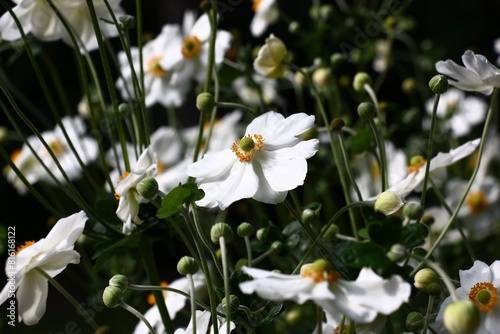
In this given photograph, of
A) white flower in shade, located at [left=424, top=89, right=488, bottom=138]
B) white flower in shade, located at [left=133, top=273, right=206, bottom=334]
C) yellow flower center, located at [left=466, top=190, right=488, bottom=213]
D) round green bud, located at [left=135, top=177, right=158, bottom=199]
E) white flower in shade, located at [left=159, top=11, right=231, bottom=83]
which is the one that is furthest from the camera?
white flower in shade, located at [left=424, top=89, right=488, bottom=138]

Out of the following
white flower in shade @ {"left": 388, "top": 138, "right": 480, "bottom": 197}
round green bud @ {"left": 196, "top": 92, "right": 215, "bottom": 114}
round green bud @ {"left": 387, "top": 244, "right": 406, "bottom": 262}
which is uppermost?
round green bud @ {"left": 196, "top": 92, "right": 215, "bottom": 114}

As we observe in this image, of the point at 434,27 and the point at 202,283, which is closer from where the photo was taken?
the point at 202,283

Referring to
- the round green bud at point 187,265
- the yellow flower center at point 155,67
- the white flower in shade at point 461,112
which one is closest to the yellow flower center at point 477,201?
the white flower in shade at point 461,112

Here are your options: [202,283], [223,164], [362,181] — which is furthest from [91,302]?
[362,181]

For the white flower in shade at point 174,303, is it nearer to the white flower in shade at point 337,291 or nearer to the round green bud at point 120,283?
the round green bud at point 120,283

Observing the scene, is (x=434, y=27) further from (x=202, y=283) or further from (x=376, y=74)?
(x=202, y=283)

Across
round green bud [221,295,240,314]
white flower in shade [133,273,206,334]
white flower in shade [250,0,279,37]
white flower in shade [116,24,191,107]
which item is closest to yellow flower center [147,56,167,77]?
white flower in shade [116,24,191,107]

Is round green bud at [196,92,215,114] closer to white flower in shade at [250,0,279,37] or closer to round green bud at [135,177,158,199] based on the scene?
round green bud at [135,177,158,199]

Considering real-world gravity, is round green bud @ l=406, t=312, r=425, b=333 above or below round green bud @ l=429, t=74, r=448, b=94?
below
